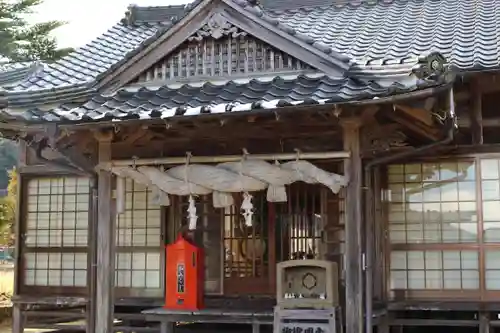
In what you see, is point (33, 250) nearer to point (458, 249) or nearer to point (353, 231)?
point (353, 231)

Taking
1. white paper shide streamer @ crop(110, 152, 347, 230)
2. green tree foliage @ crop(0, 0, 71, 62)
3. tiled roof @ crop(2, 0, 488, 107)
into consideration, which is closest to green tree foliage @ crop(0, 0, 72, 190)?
green tree foliage @ crop(0, 0, 71, 62)

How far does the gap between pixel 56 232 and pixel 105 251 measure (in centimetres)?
378

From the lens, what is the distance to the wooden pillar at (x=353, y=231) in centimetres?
782

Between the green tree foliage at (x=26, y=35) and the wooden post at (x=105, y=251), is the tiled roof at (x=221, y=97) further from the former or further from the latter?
the green tree foliage at (x=26, y=35)

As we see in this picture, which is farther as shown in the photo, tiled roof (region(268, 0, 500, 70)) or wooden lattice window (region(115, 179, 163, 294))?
wooden lattice window (region(115, 179, 163, 294))

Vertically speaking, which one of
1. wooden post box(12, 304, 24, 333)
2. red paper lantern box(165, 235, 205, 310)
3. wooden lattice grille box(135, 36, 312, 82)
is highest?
wooden lattice grille box(135, 36, 312, 82)

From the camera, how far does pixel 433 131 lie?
355 inches

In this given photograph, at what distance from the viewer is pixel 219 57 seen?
10031mm

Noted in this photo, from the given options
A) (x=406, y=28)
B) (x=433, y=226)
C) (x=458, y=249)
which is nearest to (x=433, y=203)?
(x=433, y=226)

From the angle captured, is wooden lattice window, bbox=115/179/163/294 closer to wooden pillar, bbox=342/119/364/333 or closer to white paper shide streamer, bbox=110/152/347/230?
white paper shide streamer, bbox=110/152/347/230

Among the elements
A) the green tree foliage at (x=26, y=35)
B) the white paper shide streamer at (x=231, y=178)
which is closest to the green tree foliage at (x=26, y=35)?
the green tree foliage at (x=26, y=35)

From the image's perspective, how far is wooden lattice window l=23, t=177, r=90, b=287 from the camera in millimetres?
11992

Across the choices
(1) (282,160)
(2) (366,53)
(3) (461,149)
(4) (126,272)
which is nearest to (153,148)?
(1) (282,160)

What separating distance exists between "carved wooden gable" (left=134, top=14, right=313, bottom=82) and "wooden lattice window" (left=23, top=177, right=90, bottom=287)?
10.3 ft
